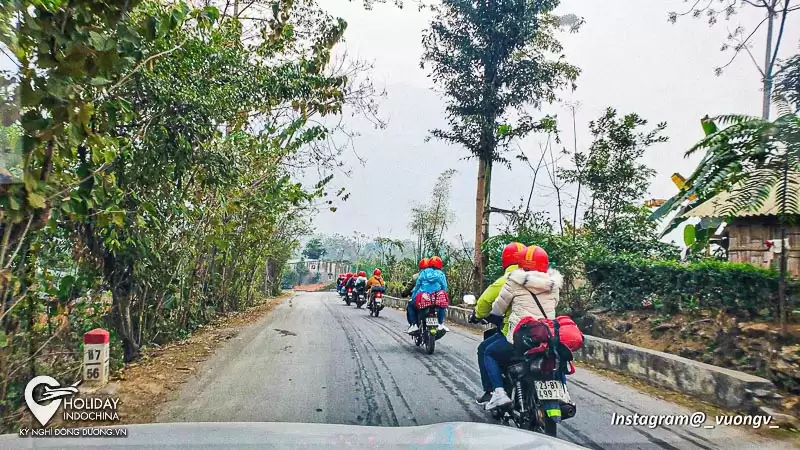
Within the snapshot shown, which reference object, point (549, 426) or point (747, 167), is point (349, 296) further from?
point (549, 426)

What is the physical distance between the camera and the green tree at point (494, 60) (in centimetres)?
1334

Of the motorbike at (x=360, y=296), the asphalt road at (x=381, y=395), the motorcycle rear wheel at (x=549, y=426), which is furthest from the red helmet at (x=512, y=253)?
the motorbike at (x=360, y=296)

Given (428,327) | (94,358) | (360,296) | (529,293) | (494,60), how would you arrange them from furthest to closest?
(360,296), (494,60), (428,327), (94,358), (529,293)

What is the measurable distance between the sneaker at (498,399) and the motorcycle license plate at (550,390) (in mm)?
481

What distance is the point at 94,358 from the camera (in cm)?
612

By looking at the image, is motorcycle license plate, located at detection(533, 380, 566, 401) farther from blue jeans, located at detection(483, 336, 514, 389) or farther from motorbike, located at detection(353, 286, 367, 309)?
motorbike, located at detection(353, 286, 367, 309)

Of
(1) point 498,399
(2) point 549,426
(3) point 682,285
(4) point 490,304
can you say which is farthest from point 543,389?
(3) point 682,285

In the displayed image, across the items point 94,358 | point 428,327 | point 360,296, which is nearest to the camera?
point 94,358

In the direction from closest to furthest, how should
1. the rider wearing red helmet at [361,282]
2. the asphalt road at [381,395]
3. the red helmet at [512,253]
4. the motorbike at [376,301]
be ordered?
the red helmet at [512,253], the asphalt road at [381,395], the motorbike at [376,301], the rider wearing red helmet at [361,282]

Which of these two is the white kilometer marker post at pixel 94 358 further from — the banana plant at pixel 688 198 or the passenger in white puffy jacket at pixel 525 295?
the banana plant at pixel 688 198

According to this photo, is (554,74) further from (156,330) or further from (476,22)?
(156,330)

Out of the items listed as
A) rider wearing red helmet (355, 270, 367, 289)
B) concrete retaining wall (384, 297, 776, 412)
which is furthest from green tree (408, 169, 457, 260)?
concrete retaining wall (384, 297, 776, 412)

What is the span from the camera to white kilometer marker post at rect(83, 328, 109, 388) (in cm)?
609

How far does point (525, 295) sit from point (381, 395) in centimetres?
222
